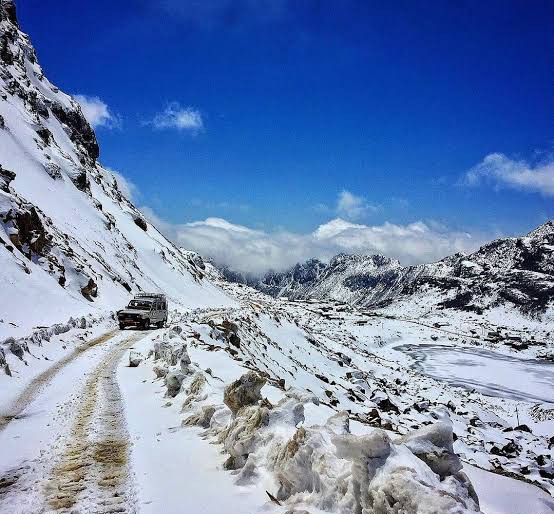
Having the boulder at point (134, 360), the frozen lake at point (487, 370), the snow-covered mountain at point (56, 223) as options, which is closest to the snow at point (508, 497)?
the boulder at point (134, 360)

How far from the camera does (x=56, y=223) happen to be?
193 feet

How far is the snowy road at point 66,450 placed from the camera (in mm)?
6121

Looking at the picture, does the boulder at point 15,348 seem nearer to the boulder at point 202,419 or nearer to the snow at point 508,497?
the boulder at point 202,419

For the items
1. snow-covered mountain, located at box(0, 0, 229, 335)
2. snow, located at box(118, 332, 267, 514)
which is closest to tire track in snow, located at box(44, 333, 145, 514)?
snow, located at box(118, 332, 267, 514)

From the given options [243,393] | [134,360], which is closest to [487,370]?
[134,360]

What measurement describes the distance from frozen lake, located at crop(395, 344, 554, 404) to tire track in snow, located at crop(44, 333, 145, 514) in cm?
6501

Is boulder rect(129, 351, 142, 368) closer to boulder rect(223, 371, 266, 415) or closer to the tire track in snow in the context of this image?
the tire track in snow

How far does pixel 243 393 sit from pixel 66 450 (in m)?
3.63

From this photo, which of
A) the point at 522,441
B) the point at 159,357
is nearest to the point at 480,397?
the point at 522,441

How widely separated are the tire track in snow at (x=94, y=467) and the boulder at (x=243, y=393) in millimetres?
2305

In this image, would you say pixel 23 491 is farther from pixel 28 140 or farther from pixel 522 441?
pixel 28 140

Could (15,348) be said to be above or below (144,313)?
below

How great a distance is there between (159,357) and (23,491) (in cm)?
1268

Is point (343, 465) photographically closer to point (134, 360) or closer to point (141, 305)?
point (134, 360)
